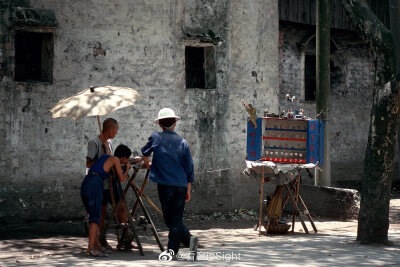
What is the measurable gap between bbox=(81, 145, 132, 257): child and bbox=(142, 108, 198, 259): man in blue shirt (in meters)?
0.46

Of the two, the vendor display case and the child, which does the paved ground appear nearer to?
the child

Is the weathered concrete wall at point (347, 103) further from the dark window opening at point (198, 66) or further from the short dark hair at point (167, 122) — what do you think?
the short dark hair at point (167, 122)

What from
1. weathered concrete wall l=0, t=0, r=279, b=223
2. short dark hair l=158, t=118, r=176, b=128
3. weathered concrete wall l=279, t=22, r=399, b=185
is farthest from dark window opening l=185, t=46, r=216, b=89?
short dark hair l=158, t=118, r=176, b=128

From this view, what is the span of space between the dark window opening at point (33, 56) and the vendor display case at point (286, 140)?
3.90 meters

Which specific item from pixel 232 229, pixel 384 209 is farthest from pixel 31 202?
pixel 384 209

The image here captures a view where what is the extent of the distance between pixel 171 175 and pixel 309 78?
10.2 metres

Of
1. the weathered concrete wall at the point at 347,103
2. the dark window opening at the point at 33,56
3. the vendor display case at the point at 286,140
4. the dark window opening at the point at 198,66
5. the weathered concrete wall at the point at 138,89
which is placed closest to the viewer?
the vendor display case at the point at 286,140

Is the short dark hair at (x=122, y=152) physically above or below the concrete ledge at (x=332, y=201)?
above

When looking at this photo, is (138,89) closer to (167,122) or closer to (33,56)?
(33,56)

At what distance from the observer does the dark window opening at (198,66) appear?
1234cm

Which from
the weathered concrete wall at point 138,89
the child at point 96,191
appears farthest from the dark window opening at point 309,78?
the child at point 96,191

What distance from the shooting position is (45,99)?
10688mm

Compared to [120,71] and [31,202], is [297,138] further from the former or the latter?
[31,202]

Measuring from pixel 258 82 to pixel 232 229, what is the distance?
135 inches
